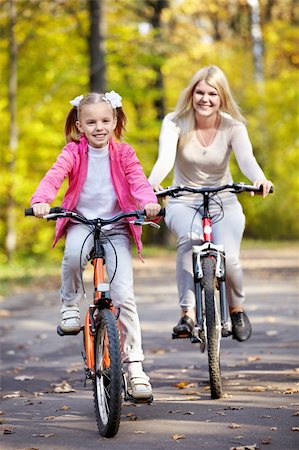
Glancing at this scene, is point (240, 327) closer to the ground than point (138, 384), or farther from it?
farther from it

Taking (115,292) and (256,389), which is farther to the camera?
(256,389)

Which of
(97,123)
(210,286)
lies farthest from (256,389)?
(97,123)

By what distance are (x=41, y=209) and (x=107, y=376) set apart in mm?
962

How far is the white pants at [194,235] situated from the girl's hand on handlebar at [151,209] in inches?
55.9

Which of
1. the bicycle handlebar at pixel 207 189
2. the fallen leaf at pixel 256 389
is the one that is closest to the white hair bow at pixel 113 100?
the bicycle handlebar at pixel 207 189

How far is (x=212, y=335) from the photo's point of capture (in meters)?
6.97

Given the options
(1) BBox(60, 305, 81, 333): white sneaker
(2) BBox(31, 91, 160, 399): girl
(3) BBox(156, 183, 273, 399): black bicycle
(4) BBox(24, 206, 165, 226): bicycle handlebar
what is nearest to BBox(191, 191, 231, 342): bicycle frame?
(3) BBox(156, 183, 273, 399): black bicycle

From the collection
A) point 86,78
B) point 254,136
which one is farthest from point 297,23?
point 86,78

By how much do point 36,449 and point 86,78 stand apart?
22170 millimetres

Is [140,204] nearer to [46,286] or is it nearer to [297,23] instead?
[46,286]

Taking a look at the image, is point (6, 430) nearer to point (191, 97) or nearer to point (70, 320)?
point (70, 320)

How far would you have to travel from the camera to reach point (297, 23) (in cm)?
4356

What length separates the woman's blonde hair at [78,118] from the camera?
21.7ft

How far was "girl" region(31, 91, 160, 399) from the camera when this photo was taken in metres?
6.39
